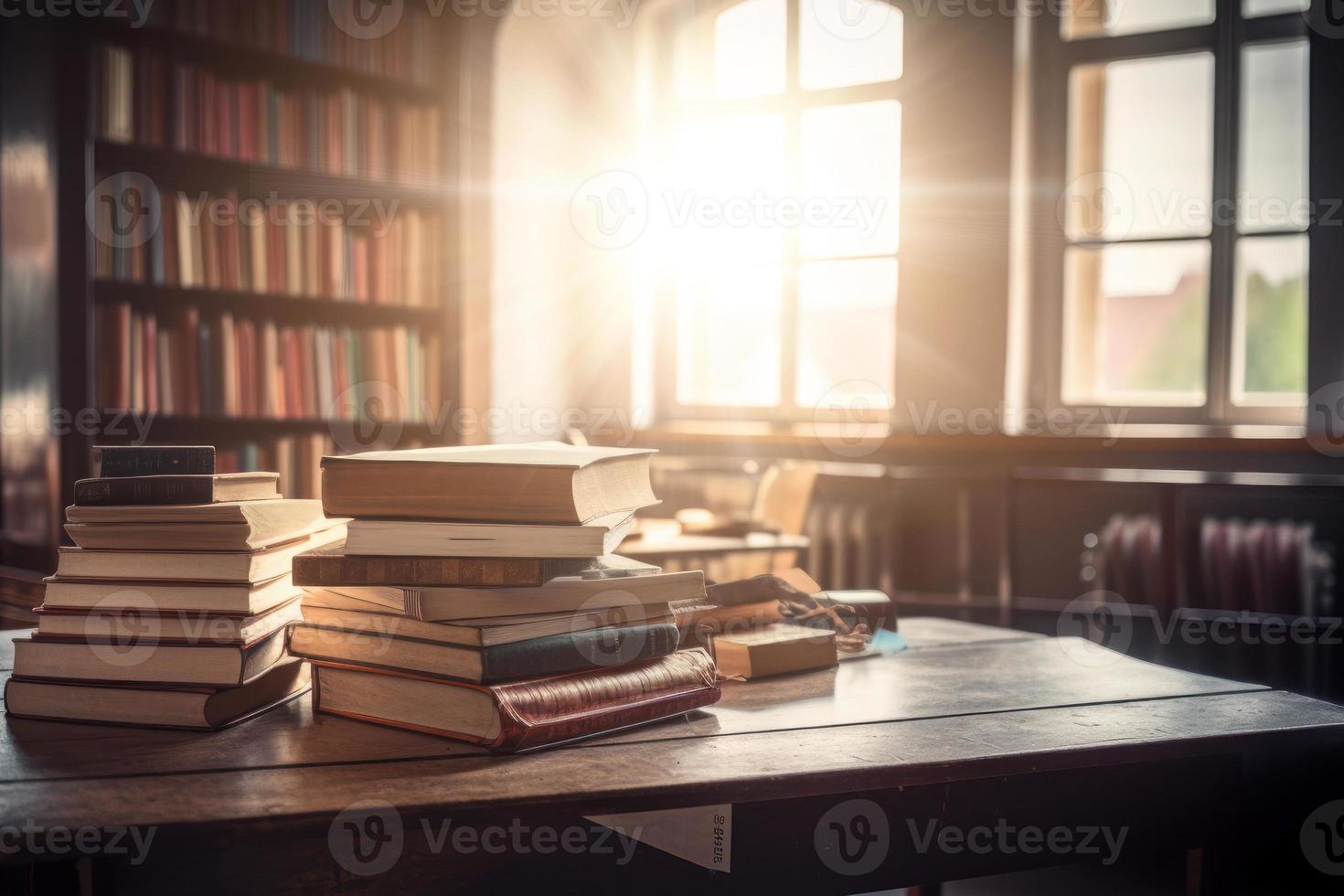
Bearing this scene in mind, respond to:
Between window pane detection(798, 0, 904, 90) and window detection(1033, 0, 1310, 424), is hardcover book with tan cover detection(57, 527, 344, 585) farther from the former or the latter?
window pane detection(798, 0, 904, 90)

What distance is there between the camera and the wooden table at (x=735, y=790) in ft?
2.53

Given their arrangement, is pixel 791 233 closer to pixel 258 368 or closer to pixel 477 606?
pixel 258 368

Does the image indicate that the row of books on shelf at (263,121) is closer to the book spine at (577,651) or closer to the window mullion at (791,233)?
the window mullion at (791,233)

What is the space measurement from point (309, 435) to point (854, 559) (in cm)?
197

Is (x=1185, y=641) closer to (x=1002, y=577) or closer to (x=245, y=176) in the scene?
(x=1002, y=577)

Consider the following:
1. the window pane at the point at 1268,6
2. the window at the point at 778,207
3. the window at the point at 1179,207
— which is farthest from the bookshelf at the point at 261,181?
the window pane at the point at 1268,6

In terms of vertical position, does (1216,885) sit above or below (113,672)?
Answer: below

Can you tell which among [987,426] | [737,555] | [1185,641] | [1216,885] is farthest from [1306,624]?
[1216,885]

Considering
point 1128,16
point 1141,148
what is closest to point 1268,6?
point 1128,16

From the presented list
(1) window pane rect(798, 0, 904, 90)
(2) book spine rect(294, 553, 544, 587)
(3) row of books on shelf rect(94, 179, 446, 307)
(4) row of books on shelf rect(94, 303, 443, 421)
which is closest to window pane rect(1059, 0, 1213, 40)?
(1) window pane rect(798, 0, 904, 90)

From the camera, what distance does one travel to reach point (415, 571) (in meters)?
0.93

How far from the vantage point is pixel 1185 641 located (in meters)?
3.49

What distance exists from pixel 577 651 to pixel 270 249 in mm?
2839

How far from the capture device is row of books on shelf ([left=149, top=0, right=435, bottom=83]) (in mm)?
3189
